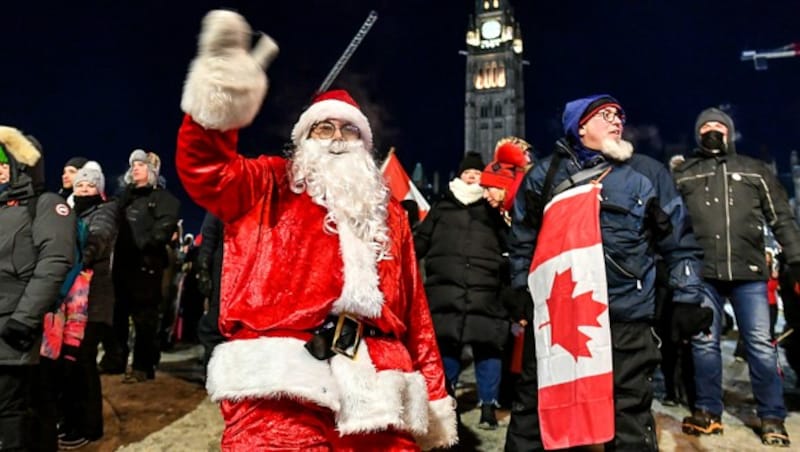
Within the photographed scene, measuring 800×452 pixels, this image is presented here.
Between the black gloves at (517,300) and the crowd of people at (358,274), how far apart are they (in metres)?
0.01

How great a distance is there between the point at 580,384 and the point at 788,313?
4808 millimetres

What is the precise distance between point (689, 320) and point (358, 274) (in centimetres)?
183

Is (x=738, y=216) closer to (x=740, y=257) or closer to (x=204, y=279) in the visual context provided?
(x=740, y=257)

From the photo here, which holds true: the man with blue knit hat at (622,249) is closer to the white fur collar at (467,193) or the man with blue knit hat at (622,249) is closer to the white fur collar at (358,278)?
the white fur collar at (358,278)

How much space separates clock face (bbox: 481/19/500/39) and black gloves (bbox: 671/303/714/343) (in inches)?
3843

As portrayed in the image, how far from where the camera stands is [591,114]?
10.2 ft

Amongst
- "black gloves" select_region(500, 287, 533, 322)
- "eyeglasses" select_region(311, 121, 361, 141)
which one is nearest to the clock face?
"black gloves" select_region(500, 287, 533, 322)

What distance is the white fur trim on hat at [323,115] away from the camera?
2344 millimetres

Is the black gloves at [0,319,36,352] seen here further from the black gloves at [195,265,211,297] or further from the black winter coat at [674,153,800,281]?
the black winter coat at [674,153,800,281]

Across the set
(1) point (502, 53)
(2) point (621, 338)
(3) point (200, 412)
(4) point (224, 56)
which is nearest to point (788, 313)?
(2) point (621, 338)

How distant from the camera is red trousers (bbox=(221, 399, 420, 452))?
177 cm

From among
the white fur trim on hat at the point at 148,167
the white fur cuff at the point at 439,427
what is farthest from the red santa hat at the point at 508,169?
the white fur trim on hat at the point at 148,167

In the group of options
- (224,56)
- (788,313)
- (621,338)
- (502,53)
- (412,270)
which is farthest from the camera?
(502,53)

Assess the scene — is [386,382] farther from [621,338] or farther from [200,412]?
[200,412]
